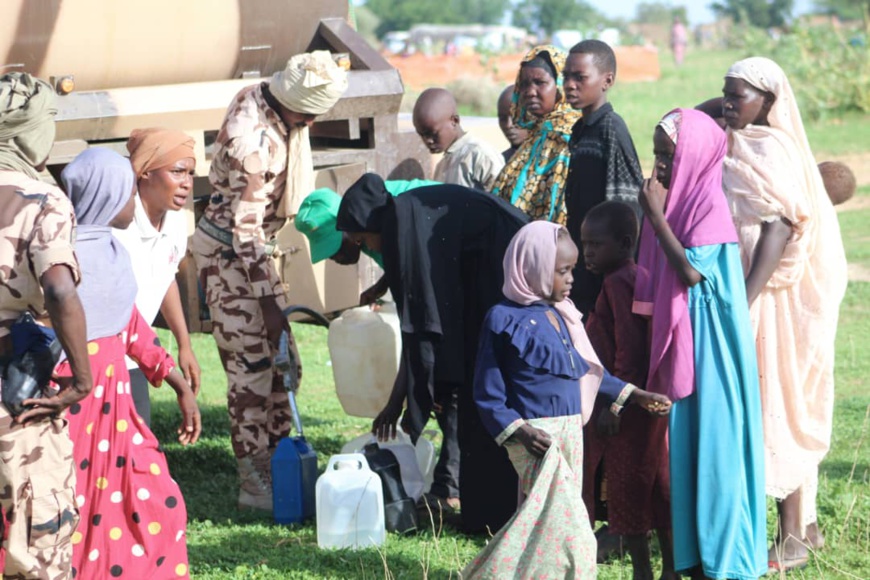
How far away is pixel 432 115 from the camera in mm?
6379

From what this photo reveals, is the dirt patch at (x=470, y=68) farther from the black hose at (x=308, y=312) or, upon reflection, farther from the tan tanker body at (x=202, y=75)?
the black hose at (x=308, y=312)

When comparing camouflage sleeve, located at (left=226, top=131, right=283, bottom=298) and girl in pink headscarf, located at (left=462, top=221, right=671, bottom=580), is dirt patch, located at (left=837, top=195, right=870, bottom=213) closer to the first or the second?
camouflage sleeve, located at (left=226, top=131, right=283, bottom=298)

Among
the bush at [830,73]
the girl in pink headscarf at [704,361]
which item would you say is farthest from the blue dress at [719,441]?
the bush at [830,73]

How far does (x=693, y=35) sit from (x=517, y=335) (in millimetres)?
59460

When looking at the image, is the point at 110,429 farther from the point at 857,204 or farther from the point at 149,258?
the point at 857,204

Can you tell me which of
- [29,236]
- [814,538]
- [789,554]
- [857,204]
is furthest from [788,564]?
[857,204]

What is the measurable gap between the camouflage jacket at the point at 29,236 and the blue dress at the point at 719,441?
1940 mm

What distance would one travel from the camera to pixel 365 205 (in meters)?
4.65

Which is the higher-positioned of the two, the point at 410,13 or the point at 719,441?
the point at 410,13

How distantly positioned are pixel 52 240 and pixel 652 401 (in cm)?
187

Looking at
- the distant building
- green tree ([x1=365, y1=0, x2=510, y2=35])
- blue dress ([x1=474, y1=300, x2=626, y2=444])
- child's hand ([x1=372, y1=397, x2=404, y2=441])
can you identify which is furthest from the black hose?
green tree ([x1=365, y1=0, x2=510, y2=35])

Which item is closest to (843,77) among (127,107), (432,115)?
(432,115)

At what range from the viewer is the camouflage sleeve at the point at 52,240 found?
11.0 ft

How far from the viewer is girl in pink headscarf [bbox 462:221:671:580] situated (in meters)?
3.86
